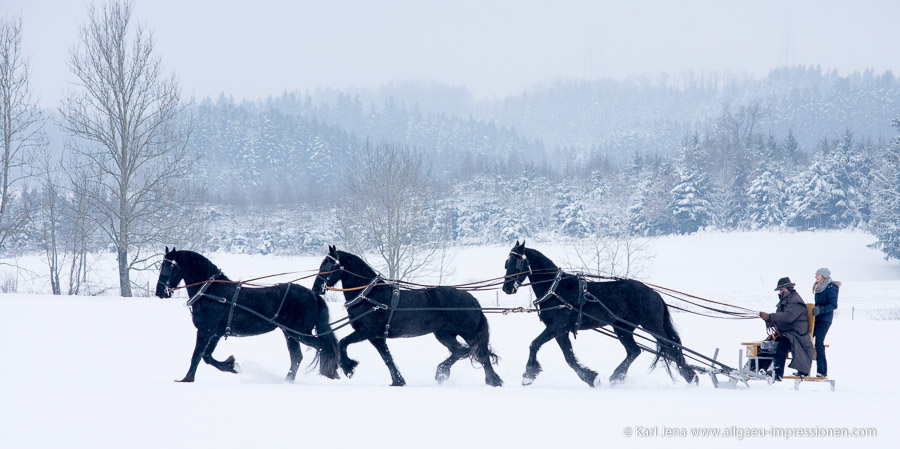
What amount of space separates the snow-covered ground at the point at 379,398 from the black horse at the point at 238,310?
58 centimetres

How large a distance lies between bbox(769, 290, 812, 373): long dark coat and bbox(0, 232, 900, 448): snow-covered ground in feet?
1.27

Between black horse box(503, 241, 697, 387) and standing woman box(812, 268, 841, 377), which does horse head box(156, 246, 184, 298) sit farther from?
standing woman box(812, 268, 841, 377)

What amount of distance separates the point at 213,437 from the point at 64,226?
55285mm

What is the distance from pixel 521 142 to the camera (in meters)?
153

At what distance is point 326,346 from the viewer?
9594 mm

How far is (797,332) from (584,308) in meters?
2.63

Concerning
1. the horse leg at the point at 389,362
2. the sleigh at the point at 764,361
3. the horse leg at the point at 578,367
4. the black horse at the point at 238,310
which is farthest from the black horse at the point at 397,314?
the sleigh at the point at 764,361

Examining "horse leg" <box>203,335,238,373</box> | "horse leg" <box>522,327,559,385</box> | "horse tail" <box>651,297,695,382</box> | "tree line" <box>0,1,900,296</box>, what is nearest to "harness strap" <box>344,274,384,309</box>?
"horse leg" <box>203,335,238,373</box>

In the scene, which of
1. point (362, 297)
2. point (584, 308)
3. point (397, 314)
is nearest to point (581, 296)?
point (584, 308)

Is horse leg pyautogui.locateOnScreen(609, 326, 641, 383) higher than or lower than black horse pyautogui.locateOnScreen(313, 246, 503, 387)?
lower

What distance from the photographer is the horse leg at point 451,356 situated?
962 cm

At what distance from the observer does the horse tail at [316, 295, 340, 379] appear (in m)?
9.43

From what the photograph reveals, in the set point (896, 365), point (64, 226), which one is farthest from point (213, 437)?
point (64, 226)

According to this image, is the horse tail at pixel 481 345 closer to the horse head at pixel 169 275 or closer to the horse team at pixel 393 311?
the horse team at pixel 393 311
